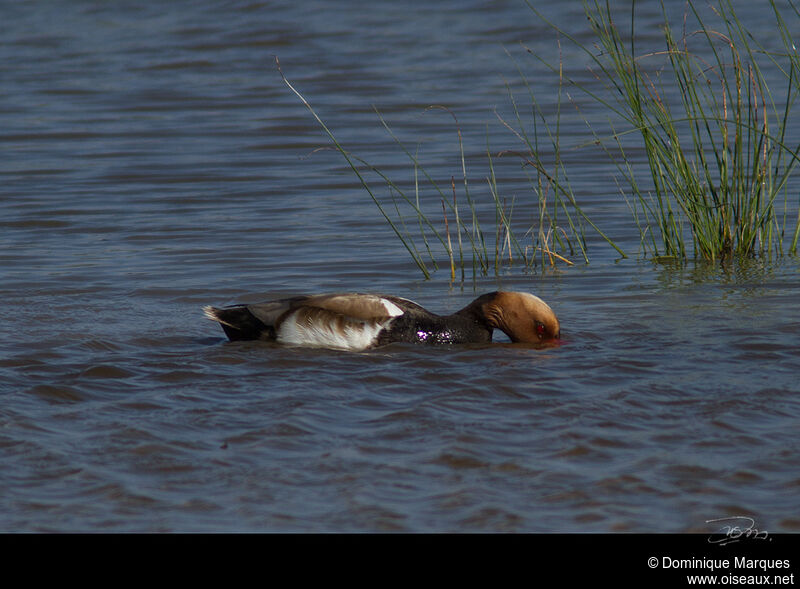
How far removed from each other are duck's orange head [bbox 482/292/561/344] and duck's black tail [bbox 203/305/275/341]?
3.90 ft

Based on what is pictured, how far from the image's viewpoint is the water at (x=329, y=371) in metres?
4.18

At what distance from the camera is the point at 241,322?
6.34 metres

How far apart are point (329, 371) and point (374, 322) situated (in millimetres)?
542

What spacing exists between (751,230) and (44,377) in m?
4.54

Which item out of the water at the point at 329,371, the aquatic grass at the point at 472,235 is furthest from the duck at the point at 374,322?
the aquatic grass at the point at 472,235

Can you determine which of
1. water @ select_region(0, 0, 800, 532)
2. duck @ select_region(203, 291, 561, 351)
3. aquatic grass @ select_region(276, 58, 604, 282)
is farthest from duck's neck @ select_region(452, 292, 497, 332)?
aquatic grass @ select_region(276, 58, 604, 282)

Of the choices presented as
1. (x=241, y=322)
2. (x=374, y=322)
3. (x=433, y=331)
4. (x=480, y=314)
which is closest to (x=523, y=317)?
(x=480, y=314)

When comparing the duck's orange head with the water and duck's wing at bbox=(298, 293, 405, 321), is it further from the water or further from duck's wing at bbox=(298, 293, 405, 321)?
duck's wing at bbox=(298, 293, 405, 321)

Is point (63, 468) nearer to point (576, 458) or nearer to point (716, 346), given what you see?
point (576, 458)
